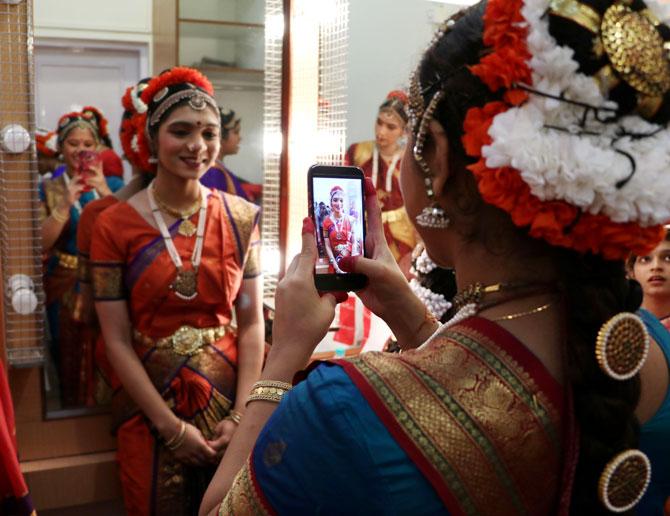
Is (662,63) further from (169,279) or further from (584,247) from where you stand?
(169,279)

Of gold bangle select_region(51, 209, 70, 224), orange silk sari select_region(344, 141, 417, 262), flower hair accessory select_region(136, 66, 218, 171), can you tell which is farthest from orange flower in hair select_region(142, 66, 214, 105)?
orange silk sari select_region(344, 141, 417, 262)

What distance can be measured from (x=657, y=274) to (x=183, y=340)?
1.32 meters

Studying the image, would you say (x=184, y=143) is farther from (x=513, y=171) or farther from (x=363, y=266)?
(x=513, y=171)

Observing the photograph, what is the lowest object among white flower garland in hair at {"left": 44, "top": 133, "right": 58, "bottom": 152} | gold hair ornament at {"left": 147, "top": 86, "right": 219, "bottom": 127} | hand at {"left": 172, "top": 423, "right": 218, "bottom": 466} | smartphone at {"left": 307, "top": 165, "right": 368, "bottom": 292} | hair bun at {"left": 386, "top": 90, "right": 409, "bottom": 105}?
hand at {"left": 172, "top": 423, "right": 218, "bottom": 466}

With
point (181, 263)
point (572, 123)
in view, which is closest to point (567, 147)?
point (572, 123)

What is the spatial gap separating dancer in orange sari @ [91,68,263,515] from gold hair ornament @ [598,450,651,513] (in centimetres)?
141

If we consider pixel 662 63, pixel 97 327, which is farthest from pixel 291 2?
pixel 662 63

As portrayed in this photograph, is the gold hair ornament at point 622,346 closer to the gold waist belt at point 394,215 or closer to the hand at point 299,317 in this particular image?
the hand at point 299,317

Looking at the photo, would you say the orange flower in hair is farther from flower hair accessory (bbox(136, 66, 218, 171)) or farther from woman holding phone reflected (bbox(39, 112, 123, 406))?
woman holding phone reflected (bbox(39, 112, 123, 406))

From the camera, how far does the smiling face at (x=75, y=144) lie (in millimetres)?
2285

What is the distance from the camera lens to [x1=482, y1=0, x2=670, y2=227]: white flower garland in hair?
0.70m

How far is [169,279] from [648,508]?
4.66 ft

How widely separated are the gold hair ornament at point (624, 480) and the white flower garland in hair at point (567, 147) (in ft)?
0.79

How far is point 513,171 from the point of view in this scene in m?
0.72
